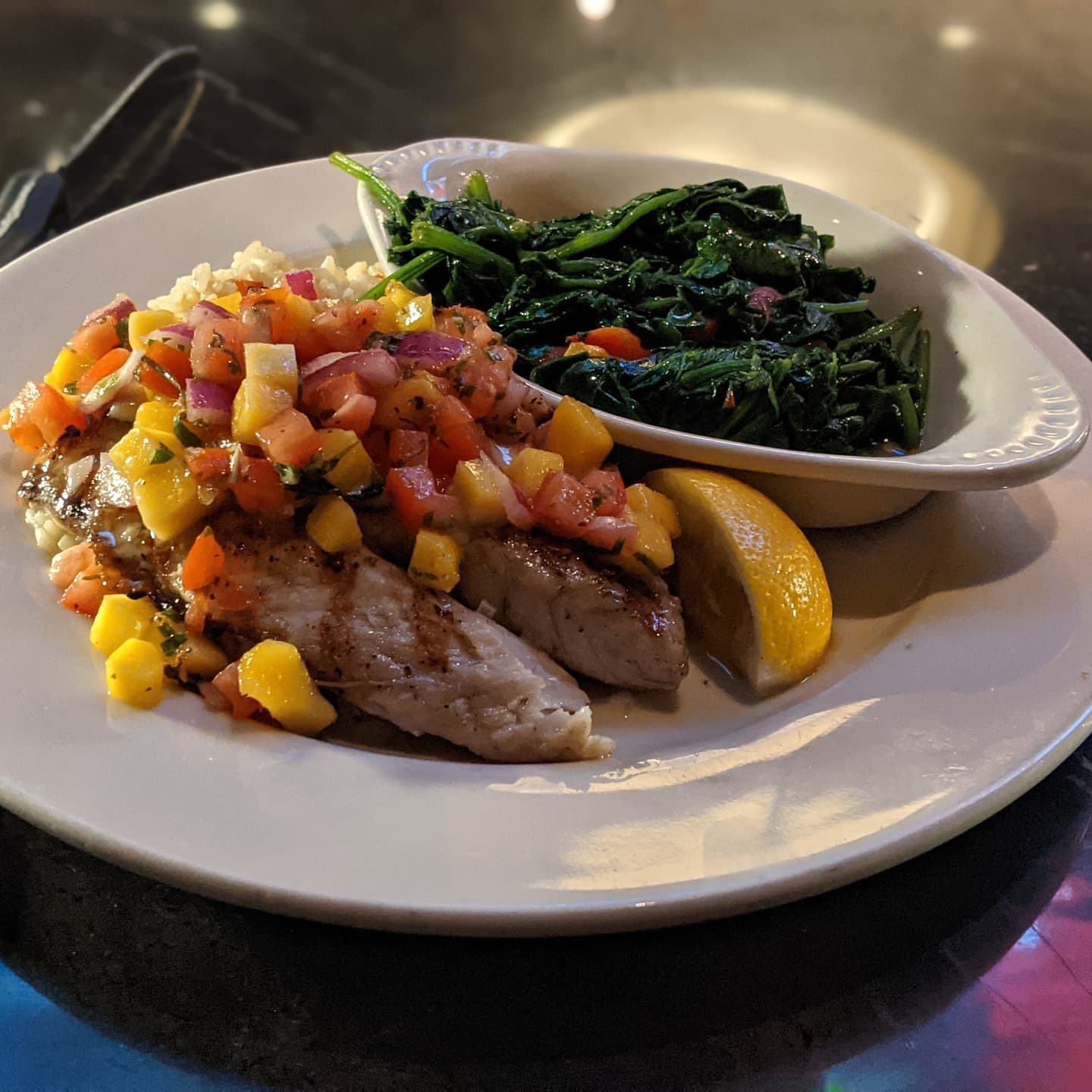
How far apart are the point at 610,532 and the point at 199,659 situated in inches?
41.3

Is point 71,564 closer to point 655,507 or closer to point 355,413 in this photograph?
point 355,413

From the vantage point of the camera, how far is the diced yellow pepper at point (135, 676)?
2.08 meters

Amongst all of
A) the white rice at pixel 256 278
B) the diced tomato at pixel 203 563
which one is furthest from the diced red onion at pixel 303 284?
the diced tomato at pixel 203 563

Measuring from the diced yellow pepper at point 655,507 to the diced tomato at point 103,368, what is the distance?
146cm

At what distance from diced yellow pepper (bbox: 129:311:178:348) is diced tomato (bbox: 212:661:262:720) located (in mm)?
971

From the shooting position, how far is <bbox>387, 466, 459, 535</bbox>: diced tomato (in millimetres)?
2330

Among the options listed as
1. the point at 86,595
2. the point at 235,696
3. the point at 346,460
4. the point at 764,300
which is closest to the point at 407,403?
the point at 346,460

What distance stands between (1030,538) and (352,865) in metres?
2.04

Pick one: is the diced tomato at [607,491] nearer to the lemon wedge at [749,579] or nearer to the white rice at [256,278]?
the lemon wedge at [749,579]

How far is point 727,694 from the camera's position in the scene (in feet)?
8.23

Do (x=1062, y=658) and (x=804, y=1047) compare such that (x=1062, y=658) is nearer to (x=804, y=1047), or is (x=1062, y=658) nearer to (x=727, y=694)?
(x=727, y=694)

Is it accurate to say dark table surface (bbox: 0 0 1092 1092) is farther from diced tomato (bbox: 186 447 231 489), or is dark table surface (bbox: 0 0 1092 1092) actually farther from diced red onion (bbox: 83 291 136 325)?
diced red onion (bbox: 83 291 136 325)

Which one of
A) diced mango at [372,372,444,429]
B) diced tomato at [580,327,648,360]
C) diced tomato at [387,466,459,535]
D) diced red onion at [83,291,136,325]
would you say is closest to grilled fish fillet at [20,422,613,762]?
diced tomato at [387,466,459,535]

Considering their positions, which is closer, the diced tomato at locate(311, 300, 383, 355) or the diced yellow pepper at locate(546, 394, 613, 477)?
the diced tomato at locate(311, 300, 383, 355)
